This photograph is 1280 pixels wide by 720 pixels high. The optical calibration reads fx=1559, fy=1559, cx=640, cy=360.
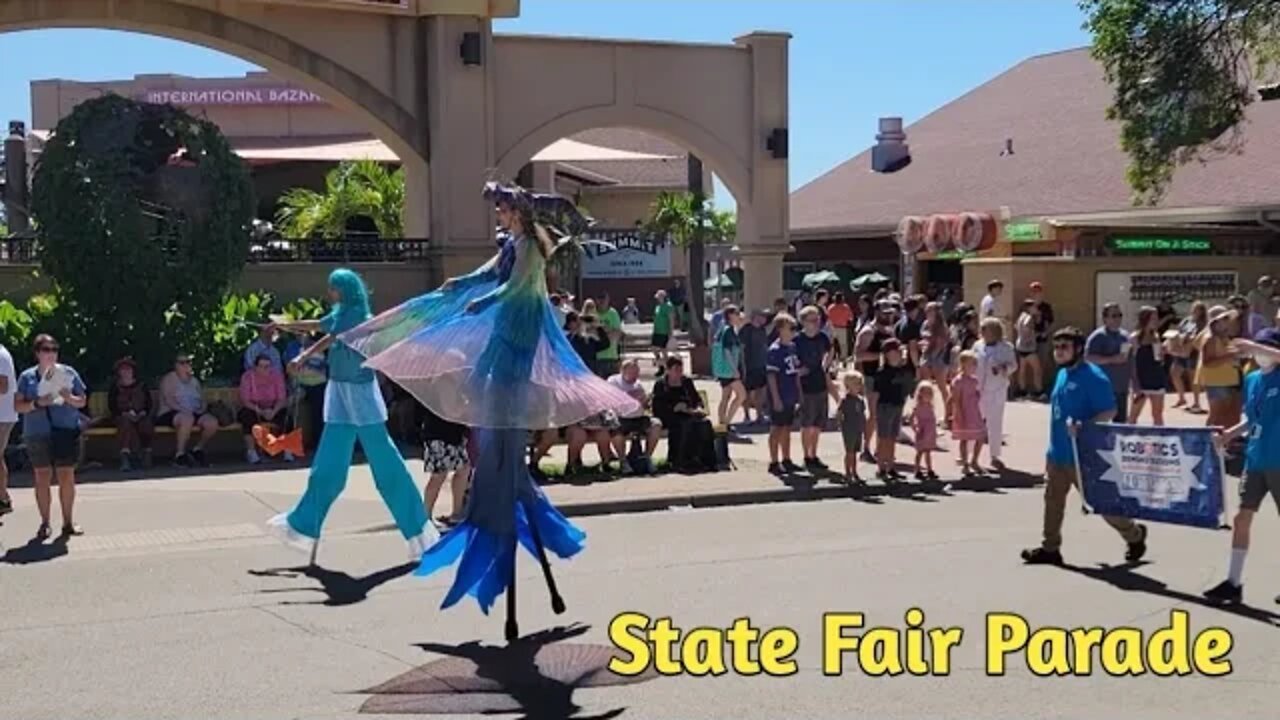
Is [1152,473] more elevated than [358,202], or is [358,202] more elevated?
[358,202]

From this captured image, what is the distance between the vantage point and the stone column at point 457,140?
19.8m

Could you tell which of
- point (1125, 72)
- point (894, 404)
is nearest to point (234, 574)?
point (894, 404)

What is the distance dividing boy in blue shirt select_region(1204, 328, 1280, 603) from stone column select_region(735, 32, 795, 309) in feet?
43.9

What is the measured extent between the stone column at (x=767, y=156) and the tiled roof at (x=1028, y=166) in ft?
40.4

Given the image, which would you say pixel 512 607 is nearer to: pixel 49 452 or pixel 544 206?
pixel 544 206

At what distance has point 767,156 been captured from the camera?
874 inches

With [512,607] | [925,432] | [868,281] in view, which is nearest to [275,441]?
[512,607]

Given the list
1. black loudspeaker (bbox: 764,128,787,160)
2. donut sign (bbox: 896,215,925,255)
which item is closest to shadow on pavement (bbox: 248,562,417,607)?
black loudspeaker (bbox: 764,128,787,160)

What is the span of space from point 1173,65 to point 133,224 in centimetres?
1839

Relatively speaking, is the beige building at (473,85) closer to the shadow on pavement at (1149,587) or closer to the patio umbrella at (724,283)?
the shadow on pavement at (1149,587)

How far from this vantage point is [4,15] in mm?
17859

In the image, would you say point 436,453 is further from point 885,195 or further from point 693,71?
point 885,195

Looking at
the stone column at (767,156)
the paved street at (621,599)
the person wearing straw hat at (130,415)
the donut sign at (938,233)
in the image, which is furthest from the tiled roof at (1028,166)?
the person wearing straw hat at (130,415)

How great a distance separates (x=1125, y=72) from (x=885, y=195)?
1220 cm
